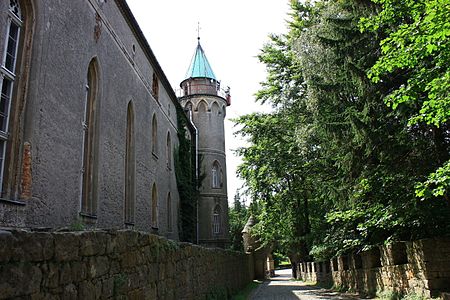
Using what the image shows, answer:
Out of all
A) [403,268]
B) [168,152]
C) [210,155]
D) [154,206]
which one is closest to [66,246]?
[403,268]

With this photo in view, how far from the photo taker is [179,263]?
27.1 feet

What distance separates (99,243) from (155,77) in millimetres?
17271

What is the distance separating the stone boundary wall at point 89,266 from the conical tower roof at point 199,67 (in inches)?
1021

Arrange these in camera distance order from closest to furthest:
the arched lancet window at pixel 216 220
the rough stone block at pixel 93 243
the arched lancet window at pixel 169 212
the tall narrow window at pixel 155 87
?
the rough stone block at pixel 93 243 → the tall narrow window at pixel 155 87 → the arched lancet window at pixel 169 212 → the arched lancet window at pixel 216 220

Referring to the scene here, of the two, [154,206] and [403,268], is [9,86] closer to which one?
[403,268]

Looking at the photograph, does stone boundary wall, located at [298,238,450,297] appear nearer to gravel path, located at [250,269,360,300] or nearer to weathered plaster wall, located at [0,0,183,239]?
gravel path, located at [250,269,360,300]

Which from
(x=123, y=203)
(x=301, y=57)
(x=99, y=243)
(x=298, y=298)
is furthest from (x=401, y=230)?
(x=99, y=243)

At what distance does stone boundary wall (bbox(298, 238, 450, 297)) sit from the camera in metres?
10.4

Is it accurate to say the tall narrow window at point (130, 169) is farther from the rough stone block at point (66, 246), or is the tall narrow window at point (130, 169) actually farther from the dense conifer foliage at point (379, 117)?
the rough stone block at point (66, 246)

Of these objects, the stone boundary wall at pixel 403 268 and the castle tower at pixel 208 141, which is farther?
the castle tower at pixel 208 141

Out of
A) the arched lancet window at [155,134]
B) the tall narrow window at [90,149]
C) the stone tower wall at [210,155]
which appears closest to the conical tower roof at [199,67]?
the stone tower wall at [210,155]

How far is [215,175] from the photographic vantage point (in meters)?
31.7

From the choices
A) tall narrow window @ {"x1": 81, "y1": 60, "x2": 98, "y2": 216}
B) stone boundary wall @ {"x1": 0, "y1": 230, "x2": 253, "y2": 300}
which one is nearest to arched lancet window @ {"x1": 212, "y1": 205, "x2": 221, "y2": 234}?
tall narrow window @ {"x1": 81, "y1": 60, "x2": 98, "y2": 216}

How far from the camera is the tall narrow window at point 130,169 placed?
15.9m
